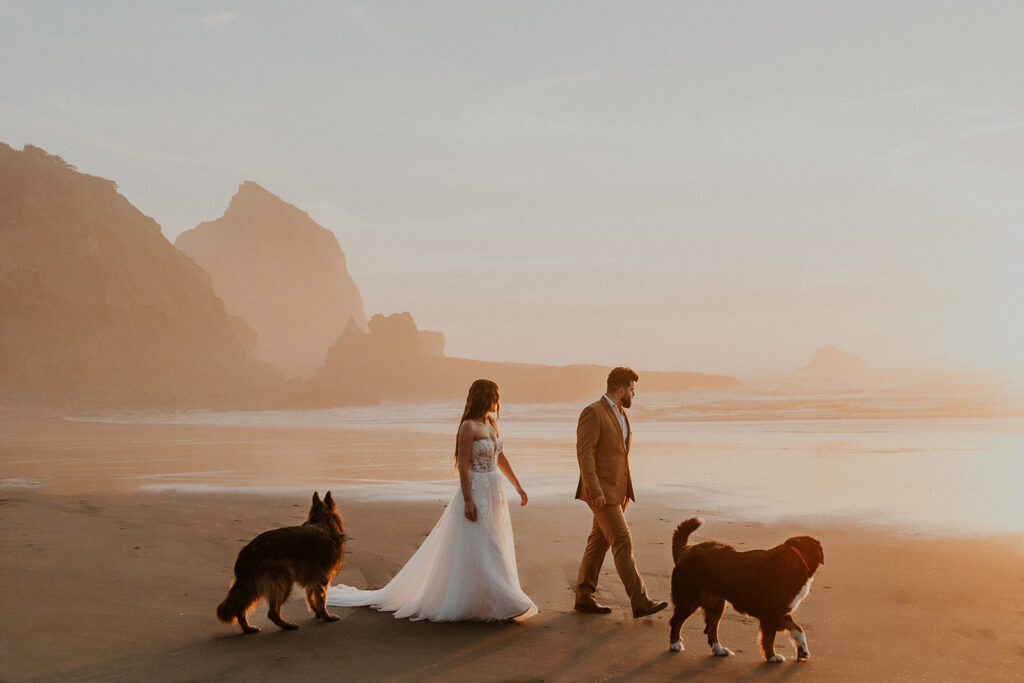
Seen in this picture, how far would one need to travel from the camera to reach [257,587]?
253 inches

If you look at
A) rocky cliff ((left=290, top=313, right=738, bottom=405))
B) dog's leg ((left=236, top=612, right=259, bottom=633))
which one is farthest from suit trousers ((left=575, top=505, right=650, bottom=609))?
rocky cliff ((left=290, top=313, right=738, bottom=405))

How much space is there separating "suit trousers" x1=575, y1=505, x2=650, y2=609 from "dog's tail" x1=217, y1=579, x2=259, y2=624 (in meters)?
2.69

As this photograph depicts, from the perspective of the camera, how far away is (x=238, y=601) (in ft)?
20.9

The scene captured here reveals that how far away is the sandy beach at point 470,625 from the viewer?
222 inches

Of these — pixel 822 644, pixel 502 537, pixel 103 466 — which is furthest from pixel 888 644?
pixel 103 466

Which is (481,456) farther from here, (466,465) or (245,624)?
(245,624)

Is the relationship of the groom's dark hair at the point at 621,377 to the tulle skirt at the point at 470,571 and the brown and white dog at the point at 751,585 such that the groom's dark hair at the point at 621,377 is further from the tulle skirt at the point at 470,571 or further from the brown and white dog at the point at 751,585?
the brown and white dog at the point at 751,585

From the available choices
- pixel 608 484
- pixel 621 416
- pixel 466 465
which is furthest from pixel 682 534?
pixel 466 465

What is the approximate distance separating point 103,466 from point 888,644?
17.1 m

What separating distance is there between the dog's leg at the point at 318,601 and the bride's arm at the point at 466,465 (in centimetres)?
133

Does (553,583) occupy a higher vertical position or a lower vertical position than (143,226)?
lower

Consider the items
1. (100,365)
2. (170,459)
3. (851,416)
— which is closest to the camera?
(170,459)

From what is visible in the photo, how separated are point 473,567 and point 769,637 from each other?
7.65 ft

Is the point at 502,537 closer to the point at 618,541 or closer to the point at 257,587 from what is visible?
the point at 618,541
